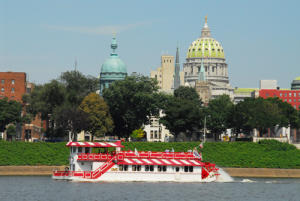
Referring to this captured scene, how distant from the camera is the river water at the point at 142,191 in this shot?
8206cm

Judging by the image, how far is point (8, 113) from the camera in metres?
152

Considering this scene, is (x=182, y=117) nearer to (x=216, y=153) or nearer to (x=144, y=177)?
(x=216, y=153)

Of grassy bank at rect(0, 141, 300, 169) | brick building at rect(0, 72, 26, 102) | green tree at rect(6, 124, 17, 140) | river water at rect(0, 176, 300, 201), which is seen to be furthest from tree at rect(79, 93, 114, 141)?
river water at rect(0, 176, 300, 201)

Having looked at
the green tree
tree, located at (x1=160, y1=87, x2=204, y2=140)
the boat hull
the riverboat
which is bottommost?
the boat hull

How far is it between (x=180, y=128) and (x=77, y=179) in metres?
62.7

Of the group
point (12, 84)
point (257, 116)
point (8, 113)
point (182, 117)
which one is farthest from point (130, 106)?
point (12, 84)

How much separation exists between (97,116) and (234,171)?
3767 cm

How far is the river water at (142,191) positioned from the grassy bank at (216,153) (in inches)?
573

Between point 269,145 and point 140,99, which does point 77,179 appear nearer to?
point 269,145

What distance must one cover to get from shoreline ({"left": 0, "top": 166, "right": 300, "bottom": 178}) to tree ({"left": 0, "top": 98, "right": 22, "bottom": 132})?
3589 cm

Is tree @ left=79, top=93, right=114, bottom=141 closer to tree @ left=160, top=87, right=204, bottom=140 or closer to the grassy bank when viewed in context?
tree @ left=160, top=87, right=204, bottom=140

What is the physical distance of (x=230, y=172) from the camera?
120m

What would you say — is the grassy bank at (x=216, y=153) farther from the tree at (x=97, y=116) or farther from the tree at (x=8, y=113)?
the tree at (x=8, y=113)

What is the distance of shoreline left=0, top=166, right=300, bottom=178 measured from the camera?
379 feet
